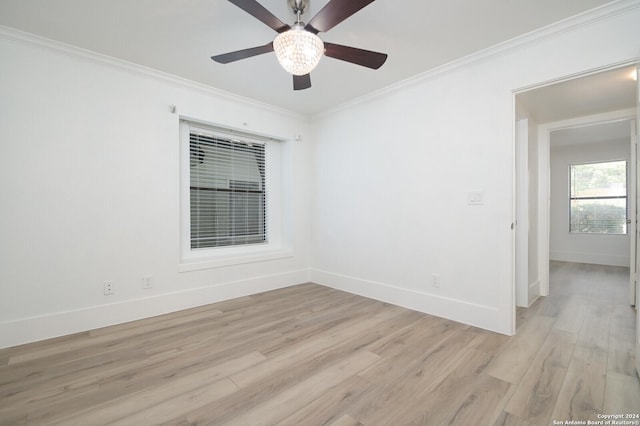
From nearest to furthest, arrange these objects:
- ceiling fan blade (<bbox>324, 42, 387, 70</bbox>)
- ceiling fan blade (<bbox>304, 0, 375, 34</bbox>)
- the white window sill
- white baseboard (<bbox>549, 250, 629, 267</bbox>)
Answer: ceiling fan blade (<bbox>304, 0, 375, 34</bbox>) → ceiling fan blade (<bbox>324, 42, 387, 70</bbox>) → the white window sill → white baseboard (<bbox>549, 250, 629, 267</bbox>)

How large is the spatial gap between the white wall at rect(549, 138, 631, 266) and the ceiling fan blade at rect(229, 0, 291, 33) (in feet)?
22.7

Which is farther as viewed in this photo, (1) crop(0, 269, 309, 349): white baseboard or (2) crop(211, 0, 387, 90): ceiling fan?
(1) crop(0, 269, 309, 349): white baseboard

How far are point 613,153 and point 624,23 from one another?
17.0ft

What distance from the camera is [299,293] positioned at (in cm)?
386

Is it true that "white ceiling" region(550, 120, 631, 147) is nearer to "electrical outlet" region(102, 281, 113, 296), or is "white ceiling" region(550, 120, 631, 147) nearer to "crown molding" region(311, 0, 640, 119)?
"crown molding" region(311, 0, 640, 119)

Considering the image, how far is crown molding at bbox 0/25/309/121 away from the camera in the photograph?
2350 mm

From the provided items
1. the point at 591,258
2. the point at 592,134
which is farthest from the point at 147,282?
the point at 591,258

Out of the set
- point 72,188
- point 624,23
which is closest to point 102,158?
point 72,188

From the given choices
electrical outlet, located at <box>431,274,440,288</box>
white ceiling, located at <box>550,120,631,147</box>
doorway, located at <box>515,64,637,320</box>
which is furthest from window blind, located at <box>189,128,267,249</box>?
white ceiling, located at <box>550,120,631,147</box>

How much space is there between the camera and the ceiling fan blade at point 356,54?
74.8 inches

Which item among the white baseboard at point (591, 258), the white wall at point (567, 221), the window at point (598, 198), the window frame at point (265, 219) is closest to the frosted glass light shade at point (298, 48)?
the window frame at point (265, 219)

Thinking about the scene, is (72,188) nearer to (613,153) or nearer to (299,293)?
(299,293)

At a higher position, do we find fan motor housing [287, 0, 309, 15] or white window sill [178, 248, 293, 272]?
fan motor housing [287, 0, 309, 15]

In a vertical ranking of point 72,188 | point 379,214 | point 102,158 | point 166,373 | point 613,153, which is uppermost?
point 613,153
